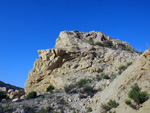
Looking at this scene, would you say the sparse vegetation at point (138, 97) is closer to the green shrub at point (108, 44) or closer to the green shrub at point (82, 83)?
the green shrub at point (82, 83)

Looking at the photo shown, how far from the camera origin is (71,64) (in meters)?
20.6

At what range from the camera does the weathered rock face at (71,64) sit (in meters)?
19.0

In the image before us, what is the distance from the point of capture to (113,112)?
28.7 feet

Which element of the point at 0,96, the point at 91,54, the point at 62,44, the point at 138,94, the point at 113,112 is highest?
the point at 62,44

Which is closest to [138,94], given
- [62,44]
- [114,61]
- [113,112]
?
[113,112]

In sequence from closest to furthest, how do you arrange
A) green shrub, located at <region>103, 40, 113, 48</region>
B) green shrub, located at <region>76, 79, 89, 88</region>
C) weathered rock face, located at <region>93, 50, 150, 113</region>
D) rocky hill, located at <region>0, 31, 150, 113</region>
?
weathered rock face, located at <region>93, 50, 150, 113</region>
rocky hill, located at <region>0, 31, 150, 113</region>
green shrub, located at <region>76, 79, 89, 88</region>
green shrub, located at <region>103, 40, 113, 48</region>

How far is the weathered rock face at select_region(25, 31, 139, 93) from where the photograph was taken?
1895cm

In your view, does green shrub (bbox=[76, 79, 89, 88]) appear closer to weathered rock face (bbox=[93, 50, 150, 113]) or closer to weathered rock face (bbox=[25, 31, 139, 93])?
weathered rock face (bbox=[25, 31, 139, 93])

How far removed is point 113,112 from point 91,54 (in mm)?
12960

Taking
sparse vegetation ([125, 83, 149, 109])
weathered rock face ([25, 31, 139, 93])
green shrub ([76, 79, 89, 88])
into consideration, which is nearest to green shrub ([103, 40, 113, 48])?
weathered rock face ([25, 31, 139, 93])

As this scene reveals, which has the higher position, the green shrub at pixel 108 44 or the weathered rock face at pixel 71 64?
the green shrub at pixel 108 44

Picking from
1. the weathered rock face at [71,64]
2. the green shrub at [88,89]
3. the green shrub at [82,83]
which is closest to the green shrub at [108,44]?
the weathered rock face at [71,64]

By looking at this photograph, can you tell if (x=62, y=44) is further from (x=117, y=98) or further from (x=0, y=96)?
(x=117, y=98)

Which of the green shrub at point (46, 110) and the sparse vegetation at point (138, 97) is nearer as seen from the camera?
the sparse vegetation at point (138, 97)
